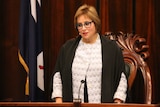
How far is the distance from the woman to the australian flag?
636 mm

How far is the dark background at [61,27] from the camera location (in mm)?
3613

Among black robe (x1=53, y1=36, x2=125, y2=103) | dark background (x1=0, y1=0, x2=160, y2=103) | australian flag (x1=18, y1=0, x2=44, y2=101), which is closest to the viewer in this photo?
black robe (x1=53, y1=36, x2=125, y2=103)

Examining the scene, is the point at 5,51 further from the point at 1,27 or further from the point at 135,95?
the point at 135,95

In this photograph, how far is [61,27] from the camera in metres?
3.78

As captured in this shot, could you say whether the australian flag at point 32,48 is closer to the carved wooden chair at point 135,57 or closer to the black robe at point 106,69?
the black robe at point 106,69

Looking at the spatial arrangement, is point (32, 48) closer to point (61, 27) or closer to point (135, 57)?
point (61, 27)

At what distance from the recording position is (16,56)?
383 centimetres

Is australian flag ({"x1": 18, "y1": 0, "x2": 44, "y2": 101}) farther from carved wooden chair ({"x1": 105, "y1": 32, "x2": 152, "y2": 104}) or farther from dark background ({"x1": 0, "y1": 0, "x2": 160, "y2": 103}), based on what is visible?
carved wooden chair ({"x1": 105, "y1": 32, "x2": 152, "y2": 104})

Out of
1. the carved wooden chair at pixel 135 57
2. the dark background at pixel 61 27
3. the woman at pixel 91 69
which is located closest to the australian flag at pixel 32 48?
the dark background at pixel 61 27

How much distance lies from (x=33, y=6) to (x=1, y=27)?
0.60 metres

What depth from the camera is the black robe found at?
8.68ft

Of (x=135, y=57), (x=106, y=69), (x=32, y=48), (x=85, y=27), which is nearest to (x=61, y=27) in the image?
(x=32, y=48)

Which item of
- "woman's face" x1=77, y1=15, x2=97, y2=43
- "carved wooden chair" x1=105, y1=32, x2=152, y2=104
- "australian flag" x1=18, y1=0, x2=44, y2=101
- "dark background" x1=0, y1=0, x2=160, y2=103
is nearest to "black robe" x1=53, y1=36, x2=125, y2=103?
"woman's face" x1=77, y1=15, x2=97, y2=43

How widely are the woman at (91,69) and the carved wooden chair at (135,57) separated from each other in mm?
371
